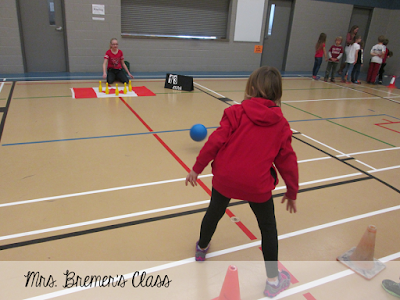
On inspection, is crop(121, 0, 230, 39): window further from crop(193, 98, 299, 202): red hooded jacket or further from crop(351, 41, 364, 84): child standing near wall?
crop(193, 98, 299, 202): red hooded jacket

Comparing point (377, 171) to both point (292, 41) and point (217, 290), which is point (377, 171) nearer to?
point (217, 290)

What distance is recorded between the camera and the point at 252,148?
1.68 metres

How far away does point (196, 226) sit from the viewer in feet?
8.57

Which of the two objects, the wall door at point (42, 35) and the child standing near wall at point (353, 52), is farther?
the child standing near wall at point (353, 52)

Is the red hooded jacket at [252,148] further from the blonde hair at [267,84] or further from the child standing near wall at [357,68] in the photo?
the child standing near wall at [357,68]

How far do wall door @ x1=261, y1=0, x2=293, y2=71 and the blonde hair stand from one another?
10727 millimetres

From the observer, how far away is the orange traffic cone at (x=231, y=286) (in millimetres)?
1735

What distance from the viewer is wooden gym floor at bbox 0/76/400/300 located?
2.08 meters

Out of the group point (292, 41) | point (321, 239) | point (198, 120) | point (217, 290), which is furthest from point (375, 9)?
point (217, 290)

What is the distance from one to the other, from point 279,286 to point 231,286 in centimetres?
41

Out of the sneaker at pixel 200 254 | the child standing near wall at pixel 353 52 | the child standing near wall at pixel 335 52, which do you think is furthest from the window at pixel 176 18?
the sneaker at pixel 200 254

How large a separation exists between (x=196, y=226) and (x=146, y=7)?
8.62 meters

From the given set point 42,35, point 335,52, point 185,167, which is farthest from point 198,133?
point 335,52

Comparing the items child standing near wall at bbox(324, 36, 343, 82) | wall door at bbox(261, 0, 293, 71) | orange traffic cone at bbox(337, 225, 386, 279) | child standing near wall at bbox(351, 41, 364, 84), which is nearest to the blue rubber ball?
Answer: orange traffic cone at bbox(337, 225, 386, 279)
